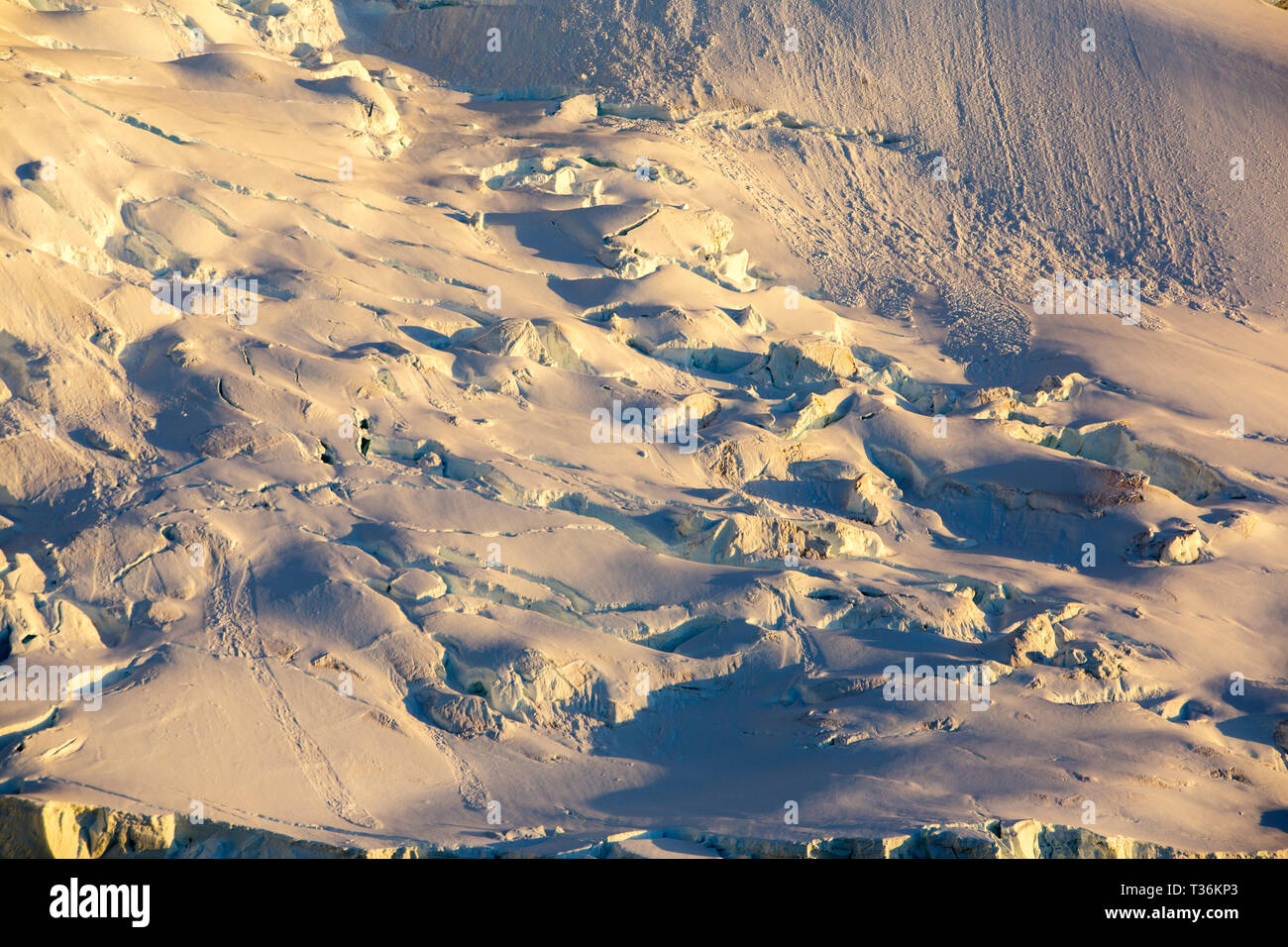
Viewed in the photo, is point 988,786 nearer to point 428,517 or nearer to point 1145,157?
point 428,517

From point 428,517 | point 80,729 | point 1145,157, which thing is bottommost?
point 80,729

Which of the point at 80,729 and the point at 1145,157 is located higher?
the point at 1145,157

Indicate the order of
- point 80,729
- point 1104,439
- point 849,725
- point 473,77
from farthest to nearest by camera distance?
point 473,77 → point 1104,439 → point 849,725 → point 80,729

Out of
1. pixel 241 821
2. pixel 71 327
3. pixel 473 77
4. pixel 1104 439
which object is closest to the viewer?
pixel 241 821

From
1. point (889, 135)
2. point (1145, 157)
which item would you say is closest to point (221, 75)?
point (889, 135)

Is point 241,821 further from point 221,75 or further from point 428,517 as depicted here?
point 221,75

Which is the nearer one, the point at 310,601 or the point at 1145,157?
the point at 310,601

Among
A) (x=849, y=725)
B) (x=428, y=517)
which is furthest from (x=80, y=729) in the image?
(x=849, y=725)
